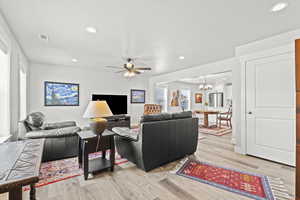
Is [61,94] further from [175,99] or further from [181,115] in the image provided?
[175,99]

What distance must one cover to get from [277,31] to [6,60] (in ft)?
16.3

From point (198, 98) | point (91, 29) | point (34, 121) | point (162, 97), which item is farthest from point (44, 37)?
point (198, 98)

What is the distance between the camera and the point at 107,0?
1.82 m

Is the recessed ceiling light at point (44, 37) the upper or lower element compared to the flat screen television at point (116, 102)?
upper

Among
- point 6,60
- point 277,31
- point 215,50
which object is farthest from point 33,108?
point 277,31

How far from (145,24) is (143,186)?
2550mm

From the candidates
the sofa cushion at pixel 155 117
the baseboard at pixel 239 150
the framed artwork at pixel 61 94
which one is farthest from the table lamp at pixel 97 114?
the framed artwork at pixel 61 94

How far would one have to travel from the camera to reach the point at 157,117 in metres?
2.49

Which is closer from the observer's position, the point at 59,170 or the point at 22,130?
the point at 59,170

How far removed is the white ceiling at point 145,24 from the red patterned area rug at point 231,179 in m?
2.49

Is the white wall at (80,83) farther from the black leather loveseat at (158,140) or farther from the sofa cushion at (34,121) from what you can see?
the black leather loveseat at (158,140)

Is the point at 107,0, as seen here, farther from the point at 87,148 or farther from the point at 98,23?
the point at 87,148

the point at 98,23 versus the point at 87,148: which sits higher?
the point at 98,23

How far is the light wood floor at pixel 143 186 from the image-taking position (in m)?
1.75
